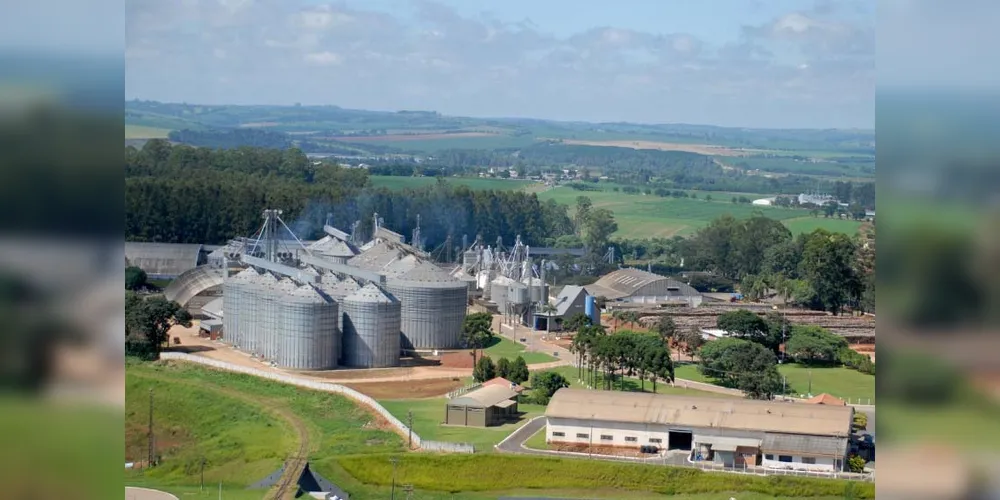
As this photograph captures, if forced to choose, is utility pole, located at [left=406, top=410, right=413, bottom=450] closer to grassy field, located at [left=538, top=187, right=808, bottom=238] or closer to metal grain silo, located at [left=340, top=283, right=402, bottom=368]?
metal grain silo, located at [left=340, top=283, right=402, bottom=368]

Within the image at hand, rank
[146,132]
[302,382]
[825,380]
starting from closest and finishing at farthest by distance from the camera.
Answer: [302,382], [825,380], [146,132]

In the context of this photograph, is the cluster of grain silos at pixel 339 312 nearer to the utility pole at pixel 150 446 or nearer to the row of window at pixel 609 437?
the utility pole at pixel 150 446

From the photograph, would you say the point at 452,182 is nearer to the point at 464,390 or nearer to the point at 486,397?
the point at 464,390

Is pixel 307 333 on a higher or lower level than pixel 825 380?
higher

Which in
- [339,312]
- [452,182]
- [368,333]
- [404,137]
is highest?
[404,137]

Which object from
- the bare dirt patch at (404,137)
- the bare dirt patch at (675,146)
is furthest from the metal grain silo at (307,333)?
the bare dirt patch at (404,137)

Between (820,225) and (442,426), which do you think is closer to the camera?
(442,426)

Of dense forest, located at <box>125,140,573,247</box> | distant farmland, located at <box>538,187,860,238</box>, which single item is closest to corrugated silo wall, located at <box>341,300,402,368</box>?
dense forest, located at <box>125,140,573,247</box>

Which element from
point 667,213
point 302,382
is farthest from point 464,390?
point 667,213
